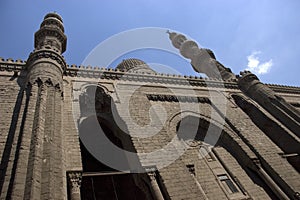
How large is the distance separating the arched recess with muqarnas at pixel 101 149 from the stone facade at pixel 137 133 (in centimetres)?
4

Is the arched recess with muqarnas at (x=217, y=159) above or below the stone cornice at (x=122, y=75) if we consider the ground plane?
below

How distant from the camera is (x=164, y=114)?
9992 mm

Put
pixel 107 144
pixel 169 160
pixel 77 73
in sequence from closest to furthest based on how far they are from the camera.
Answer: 1. pixel 169 160
2. pixel 107 144
3. pixel 77 73

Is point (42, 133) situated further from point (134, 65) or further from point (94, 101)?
point (134, 65)

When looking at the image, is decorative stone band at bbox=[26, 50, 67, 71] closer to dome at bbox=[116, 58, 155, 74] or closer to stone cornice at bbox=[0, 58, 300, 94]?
stone cornice at bbox=[0, 58, 300, 94]

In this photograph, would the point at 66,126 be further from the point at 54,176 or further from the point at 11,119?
the point at 54,176

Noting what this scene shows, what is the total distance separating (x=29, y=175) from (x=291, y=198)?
772cm

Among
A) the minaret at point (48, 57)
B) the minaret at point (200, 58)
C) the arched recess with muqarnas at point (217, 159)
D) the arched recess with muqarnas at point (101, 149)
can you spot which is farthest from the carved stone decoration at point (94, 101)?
the minaret at point (200, 58)

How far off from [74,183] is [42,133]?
1427 millimetres

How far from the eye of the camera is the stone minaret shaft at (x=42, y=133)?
4.66 metres

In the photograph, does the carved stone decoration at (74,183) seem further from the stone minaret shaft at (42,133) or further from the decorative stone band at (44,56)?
the decorative stone band at (44,56)

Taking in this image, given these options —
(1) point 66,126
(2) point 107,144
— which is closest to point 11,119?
(1) point 66,126

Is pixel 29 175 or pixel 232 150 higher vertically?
pixel 232 150

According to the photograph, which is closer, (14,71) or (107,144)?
(14,71)
